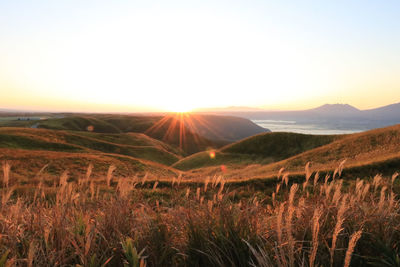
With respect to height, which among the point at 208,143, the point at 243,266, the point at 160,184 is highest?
the point at 243,266

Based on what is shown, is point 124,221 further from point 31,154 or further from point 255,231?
point 31,154

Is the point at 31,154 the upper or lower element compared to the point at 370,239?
lower

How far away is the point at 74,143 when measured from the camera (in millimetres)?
55969

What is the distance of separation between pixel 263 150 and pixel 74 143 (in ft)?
154

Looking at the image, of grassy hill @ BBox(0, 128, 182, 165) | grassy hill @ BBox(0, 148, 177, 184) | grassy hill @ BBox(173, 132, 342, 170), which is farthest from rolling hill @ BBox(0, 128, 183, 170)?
grassy hill @ BBox(173, 132, 342, 170)

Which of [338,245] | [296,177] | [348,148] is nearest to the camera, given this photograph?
[338,245]

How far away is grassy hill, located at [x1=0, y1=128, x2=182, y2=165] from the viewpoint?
142 ft

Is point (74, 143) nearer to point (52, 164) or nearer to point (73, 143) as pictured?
point (73, 143)

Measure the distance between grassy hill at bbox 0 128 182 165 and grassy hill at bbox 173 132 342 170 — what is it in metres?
14.7

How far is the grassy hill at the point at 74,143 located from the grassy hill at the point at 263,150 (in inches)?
578

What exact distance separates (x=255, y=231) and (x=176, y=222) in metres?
1.32

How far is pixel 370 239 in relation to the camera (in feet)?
11.4

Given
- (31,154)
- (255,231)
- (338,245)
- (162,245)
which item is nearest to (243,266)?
(255,231)

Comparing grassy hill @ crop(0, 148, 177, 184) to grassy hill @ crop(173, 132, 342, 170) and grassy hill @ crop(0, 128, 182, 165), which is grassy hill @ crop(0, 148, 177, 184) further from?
grassy hill @ crop(173, 132, 342, 170)
